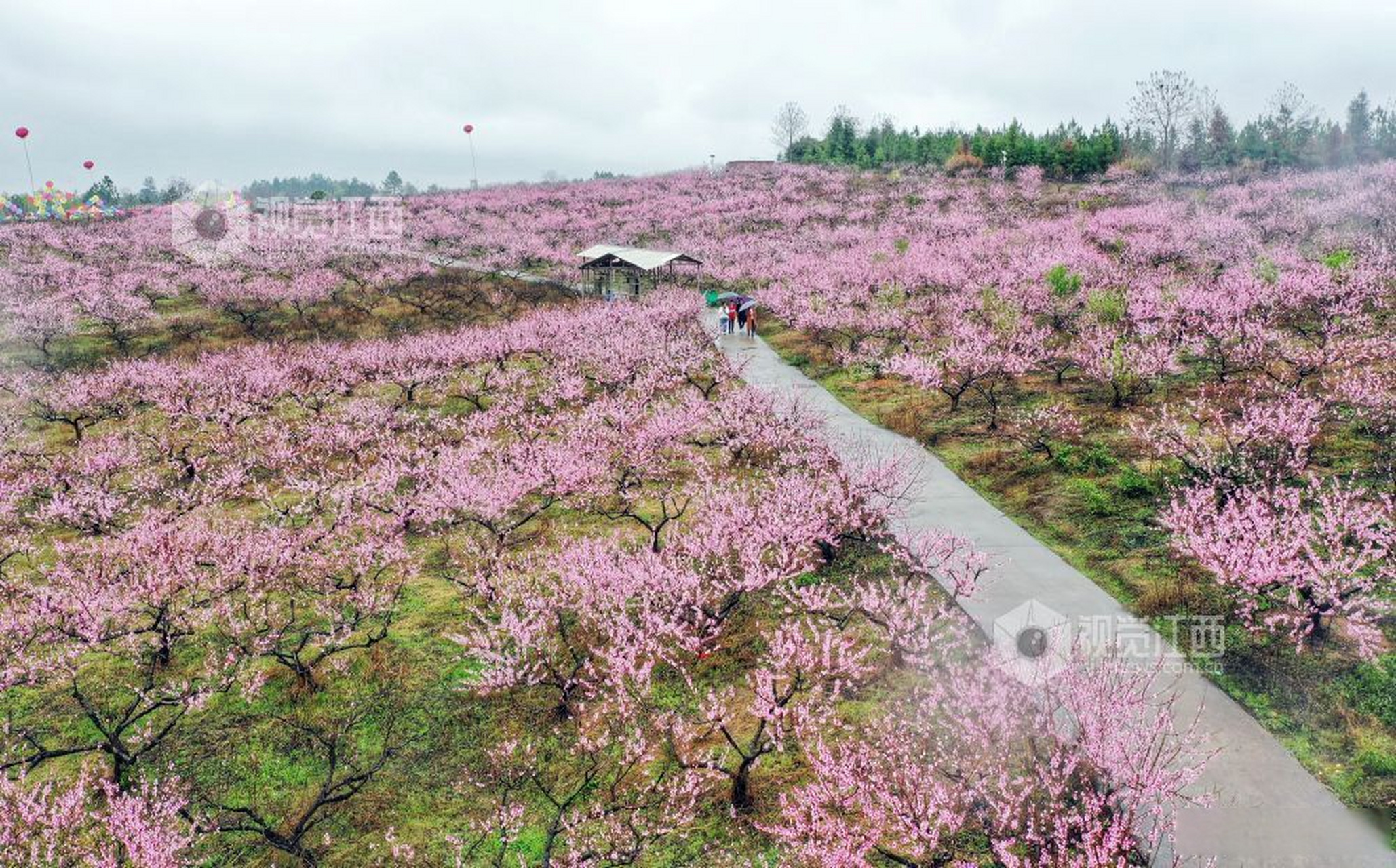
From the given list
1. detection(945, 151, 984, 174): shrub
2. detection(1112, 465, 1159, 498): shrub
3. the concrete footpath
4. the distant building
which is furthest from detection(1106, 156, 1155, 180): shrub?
detection(1112, 465, 1159, 498): shrub

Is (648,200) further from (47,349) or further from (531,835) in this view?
(531,835)

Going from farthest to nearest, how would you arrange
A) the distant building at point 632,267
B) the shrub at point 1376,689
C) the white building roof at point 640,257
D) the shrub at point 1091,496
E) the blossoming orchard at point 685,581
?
1. the distant building at point 632,267
2. the white building roof at point 640,257
3. the shrub at point 1091,496
4. the shrub at point 1376,689
5. the blossoming orchard at point 685,581

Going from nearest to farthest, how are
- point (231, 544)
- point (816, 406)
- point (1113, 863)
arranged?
point (1113, 863)
point (231, 544)
point (816, 406)

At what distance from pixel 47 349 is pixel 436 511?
1207 inches

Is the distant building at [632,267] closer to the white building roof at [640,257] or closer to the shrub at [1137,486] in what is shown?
the white building roof at [640,257]

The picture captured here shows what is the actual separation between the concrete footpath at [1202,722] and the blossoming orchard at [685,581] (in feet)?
0.89

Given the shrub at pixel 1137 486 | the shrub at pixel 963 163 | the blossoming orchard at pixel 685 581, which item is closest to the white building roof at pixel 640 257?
the blossoming orchard at pixel 685 581

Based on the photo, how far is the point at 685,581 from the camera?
434 inches

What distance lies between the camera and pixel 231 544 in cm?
1289

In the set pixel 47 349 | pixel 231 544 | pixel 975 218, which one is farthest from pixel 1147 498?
pixel 47 349

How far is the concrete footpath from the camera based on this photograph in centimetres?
664

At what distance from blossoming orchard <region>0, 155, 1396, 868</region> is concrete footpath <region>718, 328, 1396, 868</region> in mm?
271

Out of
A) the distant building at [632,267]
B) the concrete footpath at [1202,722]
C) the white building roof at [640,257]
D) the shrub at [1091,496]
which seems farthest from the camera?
the distant building at [632,267]

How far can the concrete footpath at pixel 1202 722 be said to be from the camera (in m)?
6.64
